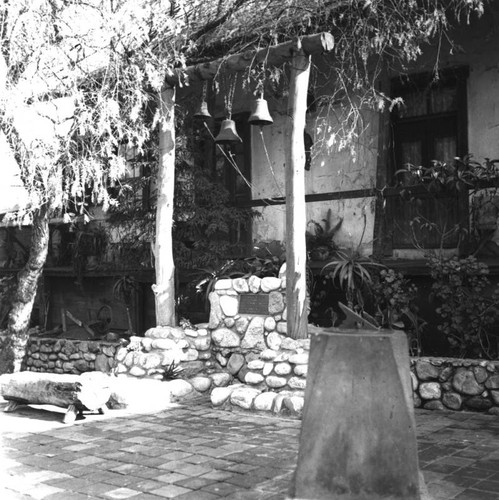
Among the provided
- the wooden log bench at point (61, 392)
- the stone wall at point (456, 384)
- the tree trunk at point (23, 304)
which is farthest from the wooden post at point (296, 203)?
the tree trunk at point (23, 304)

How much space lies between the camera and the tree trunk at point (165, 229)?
29.5 feet

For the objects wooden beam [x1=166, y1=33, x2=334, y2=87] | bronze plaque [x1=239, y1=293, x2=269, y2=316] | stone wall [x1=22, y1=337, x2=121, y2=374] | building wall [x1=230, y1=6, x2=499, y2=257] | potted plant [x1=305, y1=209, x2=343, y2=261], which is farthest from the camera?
stone wall [x1=22, y1=337, x2=121, y2=374]

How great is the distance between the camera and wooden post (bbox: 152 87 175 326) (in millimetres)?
8977

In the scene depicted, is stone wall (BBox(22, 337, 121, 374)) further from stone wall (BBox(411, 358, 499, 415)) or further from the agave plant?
stone wall (BBox(411, 358, 499, 415))

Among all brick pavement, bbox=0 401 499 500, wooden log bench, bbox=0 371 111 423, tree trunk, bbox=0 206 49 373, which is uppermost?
tree trunk, bbox=0 206 49 373

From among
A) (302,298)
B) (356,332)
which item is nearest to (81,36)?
(302,298)

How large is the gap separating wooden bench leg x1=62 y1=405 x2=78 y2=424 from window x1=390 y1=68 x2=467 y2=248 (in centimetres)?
510

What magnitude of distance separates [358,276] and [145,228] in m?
4.01

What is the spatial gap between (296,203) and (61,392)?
11.7 feet

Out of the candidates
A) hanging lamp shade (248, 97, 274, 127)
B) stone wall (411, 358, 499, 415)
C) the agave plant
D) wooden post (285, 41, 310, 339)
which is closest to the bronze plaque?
wooden post (285, 41, 310, 339)

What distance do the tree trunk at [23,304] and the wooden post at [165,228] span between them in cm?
199

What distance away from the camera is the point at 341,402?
3.33 m

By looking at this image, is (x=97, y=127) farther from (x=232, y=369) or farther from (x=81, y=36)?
(x=232, y=369)

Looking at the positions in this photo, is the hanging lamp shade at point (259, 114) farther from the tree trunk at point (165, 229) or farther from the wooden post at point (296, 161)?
the tree trunk at point (165, 229)
